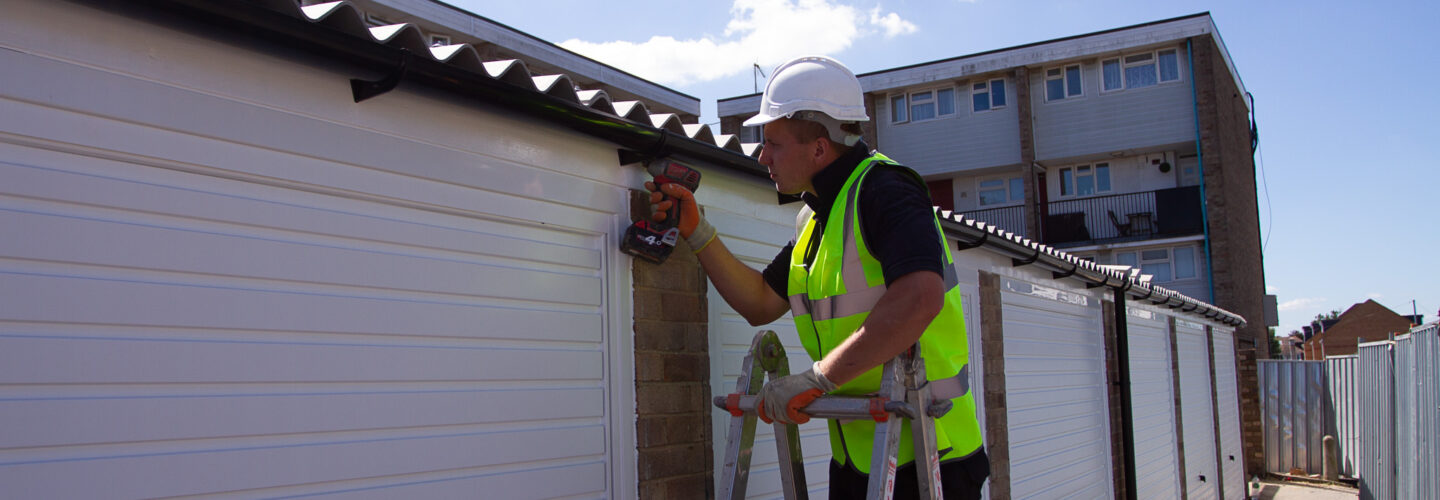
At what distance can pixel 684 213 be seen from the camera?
3947 mm

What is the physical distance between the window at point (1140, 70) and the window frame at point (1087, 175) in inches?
90.6

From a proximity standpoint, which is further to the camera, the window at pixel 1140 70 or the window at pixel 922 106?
→ the window at pixel 922 106

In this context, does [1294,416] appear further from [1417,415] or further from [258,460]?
[258,460]

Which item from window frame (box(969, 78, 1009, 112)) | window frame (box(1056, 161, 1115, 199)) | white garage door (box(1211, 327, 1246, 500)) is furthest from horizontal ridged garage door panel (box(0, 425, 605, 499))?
window frame (box(1056, 161, 1115, 199))

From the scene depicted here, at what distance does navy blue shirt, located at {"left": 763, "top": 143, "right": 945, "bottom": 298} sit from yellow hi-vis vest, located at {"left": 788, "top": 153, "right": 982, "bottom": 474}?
48 millimetres

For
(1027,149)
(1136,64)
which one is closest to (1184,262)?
(1027,149)

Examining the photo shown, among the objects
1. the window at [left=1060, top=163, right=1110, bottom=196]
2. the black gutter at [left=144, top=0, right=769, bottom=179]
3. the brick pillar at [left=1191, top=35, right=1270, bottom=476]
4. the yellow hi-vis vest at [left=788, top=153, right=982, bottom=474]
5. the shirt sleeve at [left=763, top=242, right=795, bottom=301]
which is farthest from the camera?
the window at [left=1060, top=163, right=1110, bottom=196]

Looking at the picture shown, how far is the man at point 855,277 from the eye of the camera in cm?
291

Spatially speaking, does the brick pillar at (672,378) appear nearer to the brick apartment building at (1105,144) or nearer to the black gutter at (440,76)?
the black gutter at (440,76)

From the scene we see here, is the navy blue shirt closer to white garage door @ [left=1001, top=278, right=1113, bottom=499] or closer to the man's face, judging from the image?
the man's face

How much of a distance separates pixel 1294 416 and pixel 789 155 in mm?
22668

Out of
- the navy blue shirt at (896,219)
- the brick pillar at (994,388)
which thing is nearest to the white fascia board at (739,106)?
the brick pillar at (994,388)

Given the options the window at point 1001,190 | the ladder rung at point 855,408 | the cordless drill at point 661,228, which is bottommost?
the ladder rung at point 855,408

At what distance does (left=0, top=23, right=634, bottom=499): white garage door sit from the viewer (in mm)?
2371
